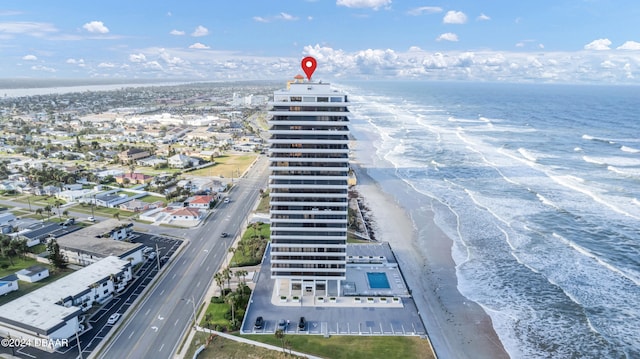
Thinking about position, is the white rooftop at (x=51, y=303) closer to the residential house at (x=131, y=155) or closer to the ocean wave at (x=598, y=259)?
the ocean wave at (x=598, y=259)

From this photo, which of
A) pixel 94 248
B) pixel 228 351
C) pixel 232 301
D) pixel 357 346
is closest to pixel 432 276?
pixel 357 346

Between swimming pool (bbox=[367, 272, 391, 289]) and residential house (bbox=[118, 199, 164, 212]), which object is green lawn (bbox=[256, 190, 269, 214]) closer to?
residential house (bbox=[118, 199, 164, 212])

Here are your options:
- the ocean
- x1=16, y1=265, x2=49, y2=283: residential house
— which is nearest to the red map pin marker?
the ocean

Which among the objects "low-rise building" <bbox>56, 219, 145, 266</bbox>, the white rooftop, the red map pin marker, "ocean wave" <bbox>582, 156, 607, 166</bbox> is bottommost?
the white rooftop

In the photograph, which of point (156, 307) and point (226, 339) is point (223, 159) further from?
point (226, 339)

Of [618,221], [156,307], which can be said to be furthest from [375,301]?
[618,221]

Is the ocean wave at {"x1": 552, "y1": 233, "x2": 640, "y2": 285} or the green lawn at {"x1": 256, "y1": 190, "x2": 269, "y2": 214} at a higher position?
the green lawn at {"x1": 256, "y1": 190, "x2": 269, "y2": 214}
